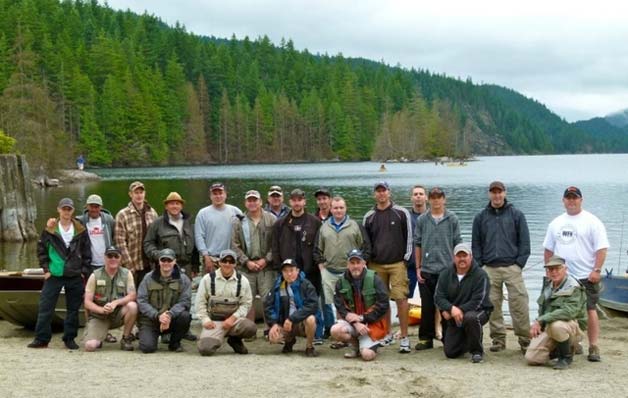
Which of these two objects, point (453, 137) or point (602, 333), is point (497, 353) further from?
point (453, 137)

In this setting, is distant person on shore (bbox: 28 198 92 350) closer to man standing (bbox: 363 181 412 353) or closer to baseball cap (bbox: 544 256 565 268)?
man standing (bbox: 363 181 412 353)

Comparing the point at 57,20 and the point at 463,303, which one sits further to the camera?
the point at 57,20

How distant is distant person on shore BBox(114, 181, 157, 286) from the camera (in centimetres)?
1029

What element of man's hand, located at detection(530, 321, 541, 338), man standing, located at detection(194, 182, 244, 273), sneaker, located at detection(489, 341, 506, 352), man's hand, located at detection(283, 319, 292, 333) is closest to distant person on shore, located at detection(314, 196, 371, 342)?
man's hand, located at detection(283, 319, 292, 333)

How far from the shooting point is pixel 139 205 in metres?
10.4

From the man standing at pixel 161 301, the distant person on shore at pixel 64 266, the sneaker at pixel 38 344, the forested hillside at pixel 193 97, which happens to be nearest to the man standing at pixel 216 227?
the man standing at pixel 161 301

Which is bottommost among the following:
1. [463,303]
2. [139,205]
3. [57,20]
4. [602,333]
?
[602,333]

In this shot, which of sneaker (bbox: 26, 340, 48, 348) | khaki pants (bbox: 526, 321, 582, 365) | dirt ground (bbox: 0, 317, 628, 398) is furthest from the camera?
sneaker (bbox: 26, 340, 48, 348)

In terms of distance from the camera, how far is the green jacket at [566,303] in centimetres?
862

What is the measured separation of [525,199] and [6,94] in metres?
48.1

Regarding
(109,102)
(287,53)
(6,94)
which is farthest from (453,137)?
(6,94)

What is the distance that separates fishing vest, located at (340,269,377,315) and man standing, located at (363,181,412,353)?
510mm

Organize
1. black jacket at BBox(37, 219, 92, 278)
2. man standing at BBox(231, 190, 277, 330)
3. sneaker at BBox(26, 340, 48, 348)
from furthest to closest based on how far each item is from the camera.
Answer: man standing at BBox(231, 190, 277, 330) < sneaker at BBox(26, 340, 48, 348) < black jacket at BBox(37, 219, 92, 278)

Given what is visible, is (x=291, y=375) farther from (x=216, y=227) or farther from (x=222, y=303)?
(x=216, y=227)
